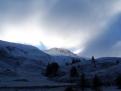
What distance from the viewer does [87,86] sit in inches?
5418

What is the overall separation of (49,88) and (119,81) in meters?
26.9

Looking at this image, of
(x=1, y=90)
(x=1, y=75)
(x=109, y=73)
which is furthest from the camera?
(x=1, y=75)

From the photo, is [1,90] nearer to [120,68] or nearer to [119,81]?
[119,81]

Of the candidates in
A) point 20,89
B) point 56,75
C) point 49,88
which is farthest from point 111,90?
point 56,75

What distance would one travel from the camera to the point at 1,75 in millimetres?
196125

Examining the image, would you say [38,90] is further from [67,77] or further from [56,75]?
[56,75]

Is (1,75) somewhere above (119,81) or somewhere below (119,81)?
above

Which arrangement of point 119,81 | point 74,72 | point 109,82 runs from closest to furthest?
point 119,81
point 109,82
point 74,72

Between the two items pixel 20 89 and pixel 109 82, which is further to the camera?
pixel 109 82

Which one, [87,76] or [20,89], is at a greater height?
[87,76]

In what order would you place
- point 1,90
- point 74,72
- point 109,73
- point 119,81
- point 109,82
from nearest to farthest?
point 1,90 → point 119,81 → point 109,82 → point 109,73 → point 74,72

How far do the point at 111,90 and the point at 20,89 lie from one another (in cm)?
3263

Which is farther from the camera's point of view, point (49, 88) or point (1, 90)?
point (49, 88)

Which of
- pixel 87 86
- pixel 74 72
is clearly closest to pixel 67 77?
pixel 74 72
